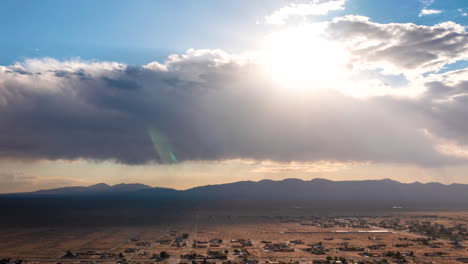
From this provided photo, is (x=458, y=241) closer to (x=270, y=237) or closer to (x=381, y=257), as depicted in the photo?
(x=381, y=257)

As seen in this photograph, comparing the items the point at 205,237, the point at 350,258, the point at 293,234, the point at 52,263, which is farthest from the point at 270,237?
the point at 52,263

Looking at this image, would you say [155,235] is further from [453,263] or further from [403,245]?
[453,263]

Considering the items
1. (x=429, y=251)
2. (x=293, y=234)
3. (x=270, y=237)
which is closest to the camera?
(x=429, y=251)

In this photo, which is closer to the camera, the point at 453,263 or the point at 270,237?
the point at 453,263

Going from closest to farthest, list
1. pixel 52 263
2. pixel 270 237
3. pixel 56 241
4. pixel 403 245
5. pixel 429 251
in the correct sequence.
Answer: pixel 52 263 → pixel 429 251 → pixel 403 245 → pixel 56 241 → pixel 270 237

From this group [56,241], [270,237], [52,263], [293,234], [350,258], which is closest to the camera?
[52,263]

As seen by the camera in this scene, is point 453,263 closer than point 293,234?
Yes

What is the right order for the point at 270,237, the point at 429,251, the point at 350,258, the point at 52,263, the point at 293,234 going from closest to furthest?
the point at 52,263 → the point at 350,258 → the point at 429,251 → the point at 270,237 → the point at 293,234

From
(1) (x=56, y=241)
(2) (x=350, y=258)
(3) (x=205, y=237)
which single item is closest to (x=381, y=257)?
(2) (x=350, y=258)

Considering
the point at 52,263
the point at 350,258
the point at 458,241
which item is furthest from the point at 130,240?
the point at 458,241
